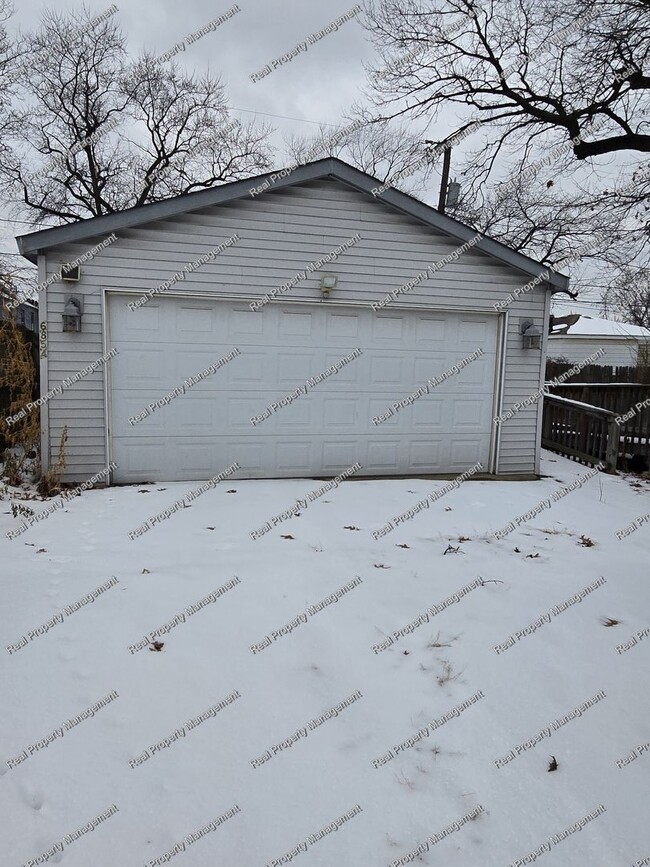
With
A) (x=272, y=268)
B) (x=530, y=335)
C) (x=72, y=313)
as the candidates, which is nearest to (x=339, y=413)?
(x=272, y=268)

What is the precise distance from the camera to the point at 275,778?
7.16 ft

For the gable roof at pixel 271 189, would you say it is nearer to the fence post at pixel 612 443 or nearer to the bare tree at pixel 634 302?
the fence post at pixel 612 443

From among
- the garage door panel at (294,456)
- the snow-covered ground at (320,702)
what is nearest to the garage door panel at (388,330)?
the garage door panel at (294,456)

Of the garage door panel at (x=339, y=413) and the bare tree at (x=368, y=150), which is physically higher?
the bare tree at (x=368, y=150)

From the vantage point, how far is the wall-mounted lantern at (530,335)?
24.6 feet

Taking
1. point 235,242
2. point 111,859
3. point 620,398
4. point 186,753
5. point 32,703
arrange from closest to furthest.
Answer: point 111,859
point 186,753
point 32,703
point 235,242
point 620,398

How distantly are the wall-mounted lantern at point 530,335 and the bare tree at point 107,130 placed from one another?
12.7m

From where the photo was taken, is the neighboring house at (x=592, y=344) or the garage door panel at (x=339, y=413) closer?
the garage door panel at (x=339, y=413)

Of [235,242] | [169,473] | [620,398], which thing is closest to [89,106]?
[235,242]

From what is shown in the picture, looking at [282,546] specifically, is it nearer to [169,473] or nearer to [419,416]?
[169,473]

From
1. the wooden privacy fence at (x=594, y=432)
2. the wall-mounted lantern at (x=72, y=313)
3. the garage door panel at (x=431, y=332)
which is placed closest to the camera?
the wall-mounted lantern at (x=72, y=313)

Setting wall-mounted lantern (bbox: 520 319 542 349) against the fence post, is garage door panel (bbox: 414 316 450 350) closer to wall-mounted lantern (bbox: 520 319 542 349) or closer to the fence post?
wall-mounted lantern (bbox: 520 319 542 349)

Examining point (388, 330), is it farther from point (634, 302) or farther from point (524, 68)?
point (634, 302)

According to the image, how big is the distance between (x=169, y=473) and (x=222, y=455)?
66 cm
